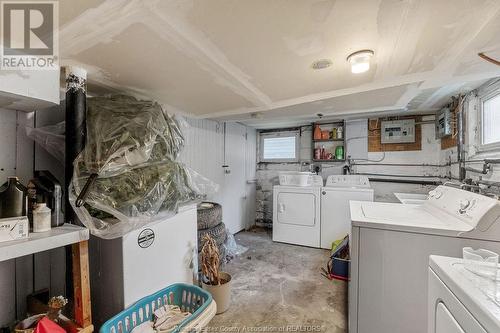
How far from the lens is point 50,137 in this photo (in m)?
1.47

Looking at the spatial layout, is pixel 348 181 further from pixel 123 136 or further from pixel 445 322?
pixel 123 136

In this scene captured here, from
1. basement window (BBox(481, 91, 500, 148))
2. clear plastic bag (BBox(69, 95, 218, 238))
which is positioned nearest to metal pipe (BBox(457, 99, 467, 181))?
basement window (BBox(481, 91, 500, 148))

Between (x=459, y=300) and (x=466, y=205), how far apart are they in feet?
2.94

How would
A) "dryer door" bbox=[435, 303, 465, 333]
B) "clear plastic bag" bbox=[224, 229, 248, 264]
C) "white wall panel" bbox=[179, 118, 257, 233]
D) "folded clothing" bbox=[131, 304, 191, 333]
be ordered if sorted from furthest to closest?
"white wall panel" bbox=[179, 118, 257, 233] → "clear plastic bag" bbox=[224, 229, 248, 264] → "folded clothing" bbox=[131, 304, 191, 333] → "dryer door" bbox=[435, 303, 465, 333]

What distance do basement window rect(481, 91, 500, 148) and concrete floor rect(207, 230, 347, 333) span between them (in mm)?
1971

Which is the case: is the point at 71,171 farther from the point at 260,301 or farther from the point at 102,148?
the point at 260,301

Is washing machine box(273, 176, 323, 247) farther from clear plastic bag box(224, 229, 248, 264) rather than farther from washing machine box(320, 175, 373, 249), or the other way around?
clear plastic bag box(224, 229, 248, 264)

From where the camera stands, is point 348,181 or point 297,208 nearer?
point 297,208

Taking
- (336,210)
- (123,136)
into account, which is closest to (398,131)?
(336,210)

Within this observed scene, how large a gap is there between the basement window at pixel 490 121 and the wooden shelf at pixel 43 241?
10.1 feet

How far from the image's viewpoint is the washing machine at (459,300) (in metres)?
0.70

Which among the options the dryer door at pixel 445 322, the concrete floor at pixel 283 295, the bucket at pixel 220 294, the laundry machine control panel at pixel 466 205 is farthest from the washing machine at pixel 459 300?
the bucket at pixel 220 294

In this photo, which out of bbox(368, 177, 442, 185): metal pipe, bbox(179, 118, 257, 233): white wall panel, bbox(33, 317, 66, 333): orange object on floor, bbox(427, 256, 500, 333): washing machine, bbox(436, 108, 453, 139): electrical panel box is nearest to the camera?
bbox(427, 256, 500, 333): washing machine

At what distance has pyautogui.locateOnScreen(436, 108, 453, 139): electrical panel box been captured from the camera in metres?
2.77
